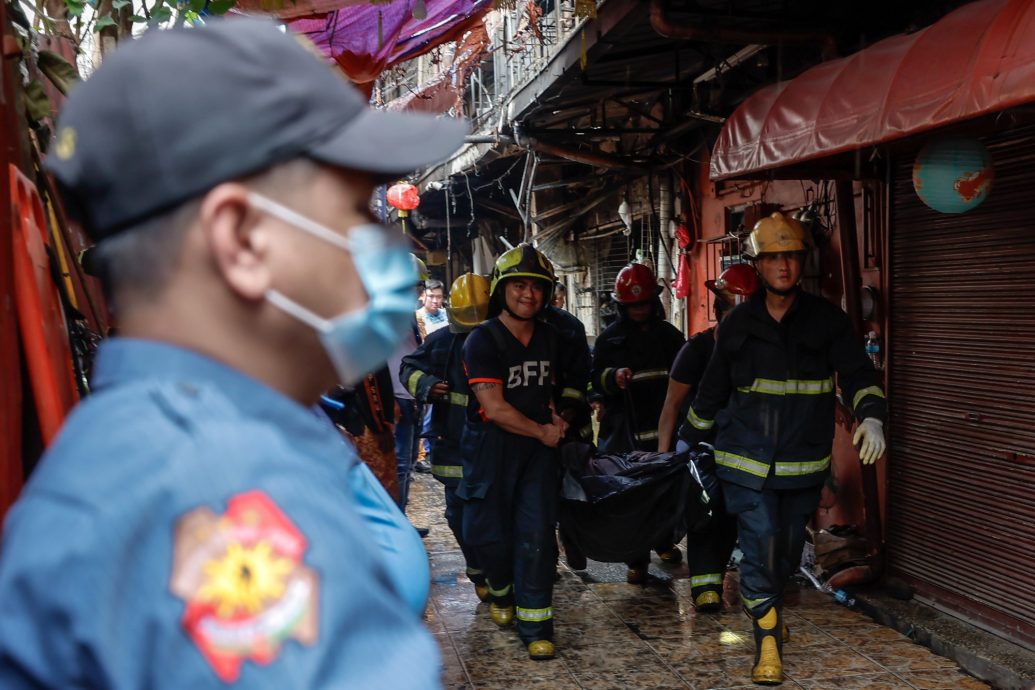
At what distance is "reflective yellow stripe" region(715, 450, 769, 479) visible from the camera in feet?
16.3

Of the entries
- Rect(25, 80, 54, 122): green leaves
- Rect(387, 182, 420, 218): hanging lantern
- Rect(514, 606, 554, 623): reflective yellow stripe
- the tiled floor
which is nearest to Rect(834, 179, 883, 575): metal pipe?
the tiled floor

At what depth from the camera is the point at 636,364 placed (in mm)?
7141

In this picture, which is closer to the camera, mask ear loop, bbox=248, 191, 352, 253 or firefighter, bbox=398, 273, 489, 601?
mask ear loop, bbox=248, 191, 352, 253

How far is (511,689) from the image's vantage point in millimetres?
4992

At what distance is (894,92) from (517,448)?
280cm

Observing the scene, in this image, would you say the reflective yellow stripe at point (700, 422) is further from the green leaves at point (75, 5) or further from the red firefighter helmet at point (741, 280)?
the green leaves at point (75, 5)

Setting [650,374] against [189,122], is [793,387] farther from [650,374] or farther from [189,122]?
[189,122]

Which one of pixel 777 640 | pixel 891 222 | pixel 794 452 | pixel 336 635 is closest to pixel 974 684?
pixel 777 640

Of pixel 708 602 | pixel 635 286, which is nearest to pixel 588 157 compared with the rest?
pixel 635 286

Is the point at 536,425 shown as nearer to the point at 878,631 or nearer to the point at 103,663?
the point at 878,631

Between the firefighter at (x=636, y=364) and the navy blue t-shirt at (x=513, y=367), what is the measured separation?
1394 millimetres

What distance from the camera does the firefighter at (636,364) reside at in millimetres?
7125

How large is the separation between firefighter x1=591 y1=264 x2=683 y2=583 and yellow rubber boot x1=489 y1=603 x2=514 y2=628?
158 cm

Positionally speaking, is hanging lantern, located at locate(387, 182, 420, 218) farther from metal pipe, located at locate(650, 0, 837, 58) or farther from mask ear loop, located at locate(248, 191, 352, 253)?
mask ear loop, located at locate(248, 191, 352, 253)
